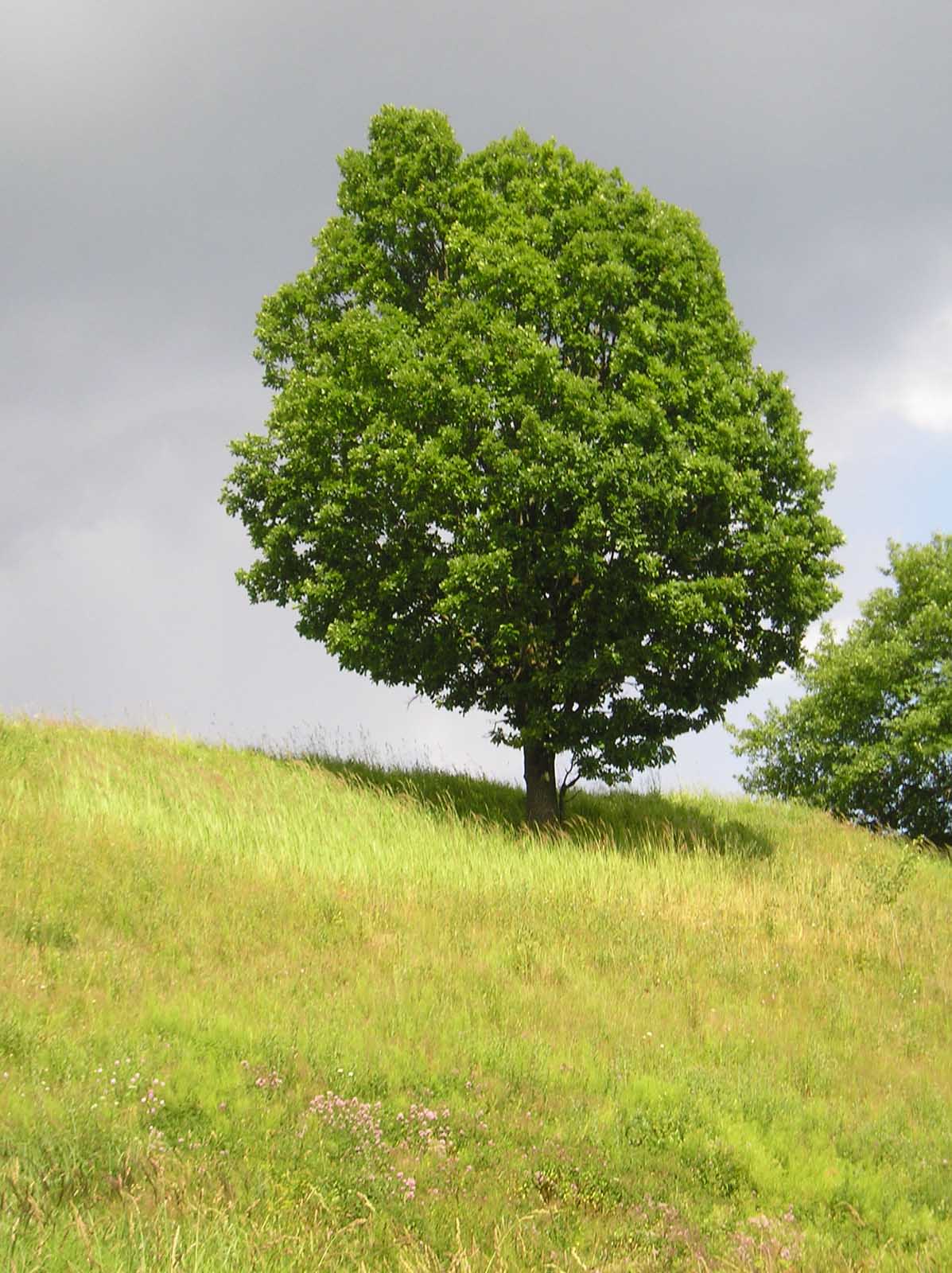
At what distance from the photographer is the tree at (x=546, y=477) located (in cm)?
1925

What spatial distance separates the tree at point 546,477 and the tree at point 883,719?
11421mm

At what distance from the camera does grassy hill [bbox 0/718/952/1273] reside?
683cm

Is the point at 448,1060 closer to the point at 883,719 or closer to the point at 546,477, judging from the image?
the point at 546,477

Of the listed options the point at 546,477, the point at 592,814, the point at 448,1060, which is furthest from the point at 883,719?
the point at 448,1060

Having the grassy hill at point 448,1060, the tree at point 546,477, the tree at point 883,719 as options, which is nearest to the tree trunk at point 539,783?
the tree at point 546,477

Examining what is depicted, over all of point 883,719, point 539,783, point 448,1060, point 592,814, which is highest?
point 883,719

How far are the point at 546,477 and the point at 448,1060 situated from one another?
458 inches

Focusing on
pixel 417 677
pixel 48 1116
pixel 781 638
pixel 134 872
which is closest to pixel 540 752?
pixel 417 677

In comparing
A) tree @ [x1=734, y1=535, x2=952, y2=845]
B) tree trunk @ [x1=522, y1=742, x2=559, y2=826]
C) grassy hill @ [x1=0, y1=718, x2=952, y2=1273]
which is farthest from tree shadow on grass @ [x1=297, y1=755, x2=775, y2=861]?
tree @ [x1=734, y1=535, x2=952, y2=845]

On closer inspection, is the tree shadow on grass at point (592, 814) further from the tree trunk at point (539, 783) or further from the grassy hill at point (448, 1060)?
the grassy hill at point (448, 1060)

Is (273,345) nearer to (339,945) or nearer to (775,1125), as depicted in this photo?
(339,945)

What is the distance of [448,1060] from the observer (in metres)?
9.20

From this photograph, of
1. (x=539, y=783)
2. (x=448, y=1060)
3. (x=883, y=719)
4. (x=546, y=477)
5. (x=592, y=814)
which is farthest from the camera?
(x=883, y=719)

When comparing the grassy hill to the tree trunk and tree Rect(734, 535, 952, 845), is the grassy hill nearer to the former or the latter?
the tree trunk
